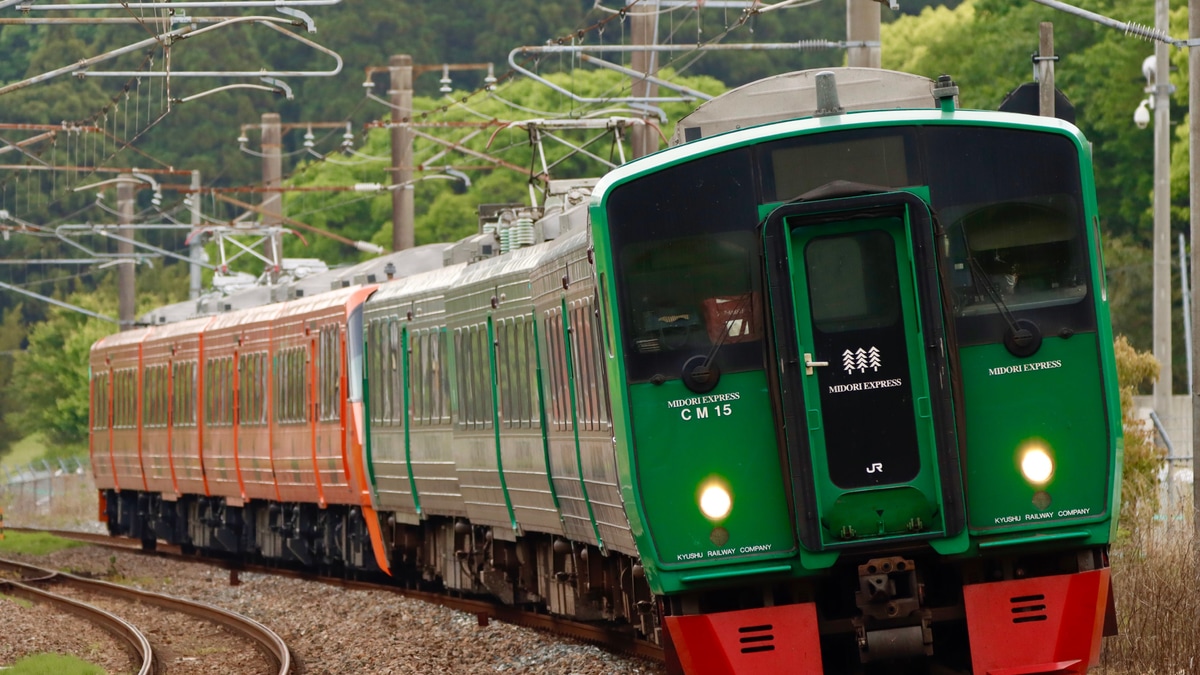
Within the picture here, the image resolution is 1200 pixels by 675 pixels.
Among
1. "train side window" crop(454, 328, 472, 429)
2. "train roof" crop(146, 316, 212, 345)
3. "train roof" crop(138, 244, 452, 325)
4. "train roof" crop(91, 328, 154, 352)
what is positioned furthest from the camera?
"train roof" crop(91, 328, 154, 352)

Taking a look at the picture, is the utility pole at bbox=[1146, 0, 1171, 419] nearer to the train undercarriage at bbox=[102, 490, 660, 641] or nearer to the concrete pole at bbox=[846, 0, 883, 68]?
the concrete pole at bbox=[846, 0, 883, 68]

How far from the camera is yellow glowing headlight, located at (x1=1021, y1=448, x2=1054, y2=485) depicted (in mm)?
10039

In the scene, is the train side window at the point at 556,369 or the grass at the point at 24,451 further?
the grass at the point at 24,451

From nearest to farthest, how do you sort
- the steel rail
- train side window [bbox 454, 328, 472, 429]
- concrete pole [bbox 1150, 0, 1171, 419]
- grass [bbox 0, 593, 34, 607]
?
the steel rail
train side window [bbox 454, 328, 472, 429]
grass [bbox 0, 593, 34, 607]
concrete pole [bbox 1150, 0, 1171, 419]

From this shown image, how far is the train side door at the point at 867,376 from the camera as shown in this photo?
32.1ft

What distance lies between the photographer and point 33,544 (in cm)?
3356

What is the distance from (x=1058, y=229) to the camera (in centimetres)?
1012

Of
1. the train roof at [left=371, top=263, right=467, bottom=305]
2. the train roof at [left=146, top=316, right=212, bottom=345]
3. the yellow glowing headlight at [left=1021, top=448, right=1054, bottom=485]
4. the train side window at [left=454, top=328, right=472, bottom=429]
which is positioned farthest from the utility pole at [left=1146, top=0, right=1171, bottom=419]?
the yellow glowing headlight at [left=1021, top=448, right=1054, bottom=485]

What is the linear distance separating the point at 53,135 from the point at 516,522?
33.6 feet

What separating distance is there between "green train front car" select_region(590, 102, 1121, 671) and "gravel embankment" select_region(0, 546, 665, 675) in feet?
11.6

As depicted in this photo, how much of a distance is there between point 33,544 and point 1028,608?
2571 centimetres

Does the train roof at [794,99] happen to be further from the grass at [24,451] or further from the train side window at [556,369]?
the grass at [24,451]

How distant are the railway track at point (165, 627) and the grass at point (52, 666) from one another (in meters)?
0.50

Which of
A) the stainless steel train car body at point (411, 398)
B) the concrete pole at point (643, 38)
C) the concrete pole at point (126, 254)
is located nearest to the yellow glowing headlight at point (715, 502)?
the stainless steel train car body at point (411, 398)
